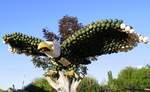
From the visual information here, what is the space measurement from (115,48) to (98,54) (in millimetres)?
658

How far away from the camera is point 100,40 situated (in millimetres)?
10664

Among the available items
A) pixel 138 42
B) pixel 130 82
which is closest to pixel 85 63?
pixel 138 42

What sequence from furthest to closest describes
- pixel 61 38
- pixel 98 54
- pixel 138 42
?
pixel 61 38 < pixel 98 54 < pixel 138 42

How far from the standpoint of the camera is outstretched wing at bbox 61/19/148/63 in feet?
33.2

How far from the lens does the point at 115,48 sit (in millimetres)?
10609

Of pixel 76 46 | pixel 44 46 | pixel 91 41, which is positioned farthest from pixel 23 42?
pixel 91 41

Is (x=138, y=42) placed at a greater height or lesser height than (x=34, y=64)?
lesser

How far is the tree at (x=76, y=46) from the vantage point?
10.2 meters

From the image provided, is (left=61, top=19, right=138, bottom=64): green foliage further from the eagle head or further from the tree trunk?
the tree trunk

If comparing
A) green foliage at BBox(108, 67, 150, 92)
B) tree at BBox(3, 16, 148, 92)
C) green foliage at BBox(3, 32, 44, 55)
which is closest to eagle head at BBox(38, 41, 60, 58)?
tree at BBox(3, 16, 148, 92)

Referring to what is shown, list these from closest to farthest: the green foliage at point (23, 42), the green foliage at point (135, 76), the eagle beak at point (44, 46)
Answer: the eagle beak at point (44, 46), the green foliage at point (23, 42), the green foliage at point (135, 76)

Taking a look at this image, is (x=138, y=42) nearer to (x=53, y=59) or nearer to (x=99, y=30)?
(x=99, y=30)

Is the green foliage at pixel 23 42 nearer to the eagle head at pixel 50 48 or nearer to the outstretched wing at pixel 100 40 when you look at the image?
the eagle head at pixel 50 48

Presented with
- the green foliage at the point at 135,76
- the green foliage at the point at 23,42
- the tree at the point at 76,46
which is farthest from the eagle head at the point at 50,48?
the green foliage at the point at 135,76
